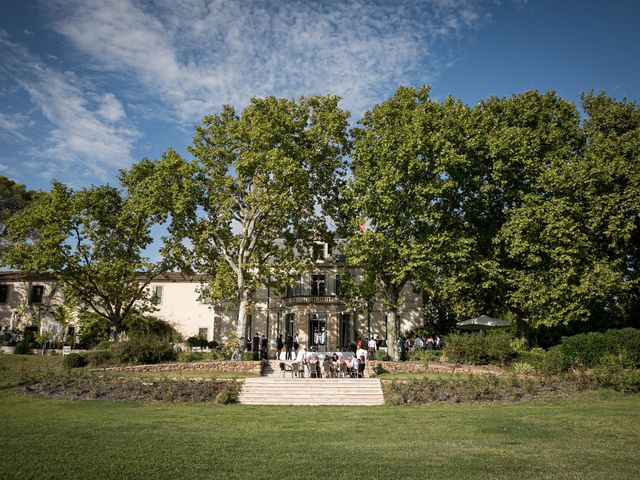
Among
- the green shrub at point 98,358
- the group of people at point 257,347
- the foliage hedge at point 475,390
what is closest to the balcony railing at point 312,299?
the group of people at point 257,347

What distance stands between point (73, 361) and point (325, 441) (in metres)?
19.0

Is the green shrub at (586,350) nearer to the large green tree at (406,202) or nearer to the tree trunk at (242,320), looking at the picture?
→ the large green tree at (406,202)

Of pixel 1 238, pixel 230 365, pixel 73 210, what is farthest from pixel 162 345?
pixel 1 238

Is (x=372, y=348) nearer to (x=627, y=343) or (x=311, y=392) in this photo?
(x=311, y=392)

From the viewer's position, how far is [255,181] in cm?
2936

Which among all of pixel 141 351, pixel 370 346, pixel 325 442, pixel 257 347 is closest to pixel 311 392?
pixel 325 442

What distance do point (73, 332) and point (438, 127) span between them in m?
35.9

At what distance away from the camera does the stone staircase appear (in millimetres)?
20422

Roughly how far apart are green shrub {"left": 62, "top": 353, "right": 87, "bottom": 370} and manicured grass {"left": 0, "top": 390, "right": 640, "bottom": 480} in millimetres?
8344

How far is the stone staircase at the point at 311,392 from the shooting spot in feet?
67.0

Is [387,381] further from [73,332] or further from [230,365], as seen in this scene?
[73,332]

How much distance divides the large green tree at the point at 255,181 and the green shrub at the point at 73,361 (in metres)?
7.87

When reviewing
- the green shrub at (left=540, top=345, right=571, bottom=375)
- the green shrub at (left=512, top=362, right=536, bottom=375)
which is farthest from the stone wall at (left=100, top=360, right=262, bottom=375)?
the green shrub at (left=540, top=345, right=571, bottom=375)

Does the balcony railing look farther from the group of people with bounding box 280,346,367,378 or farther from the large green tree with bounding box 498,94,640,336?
the large green tree with bounding box 498,94,640,336
